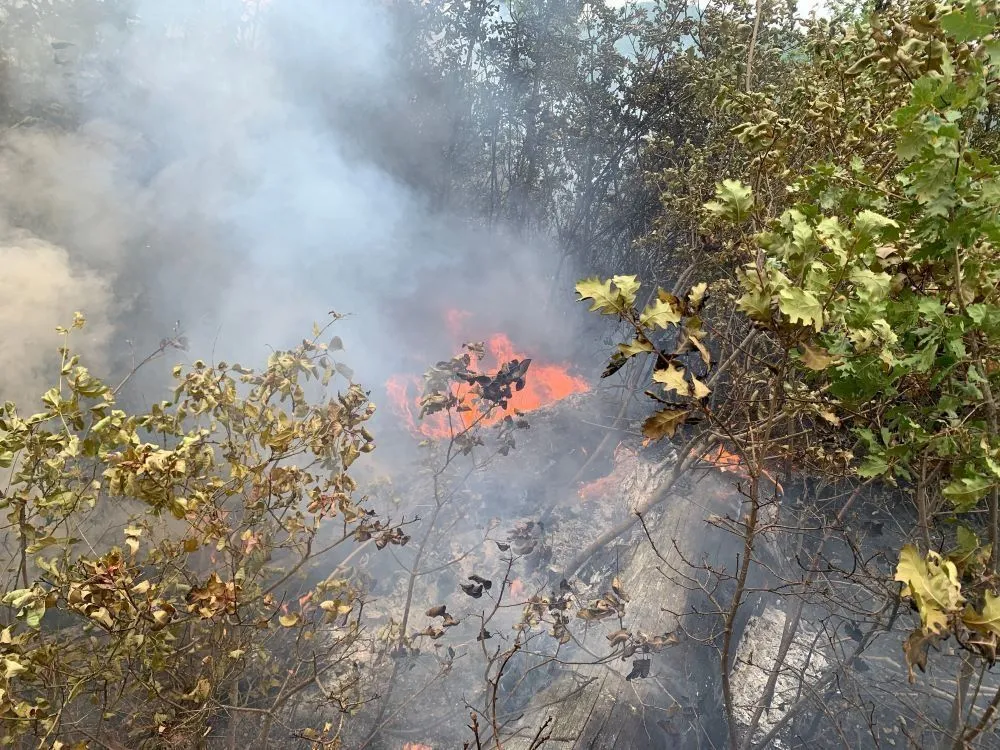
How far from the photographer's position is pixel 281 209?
9711 millimetres

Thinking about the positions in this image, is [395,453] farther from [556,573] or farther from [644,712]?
[644,712]

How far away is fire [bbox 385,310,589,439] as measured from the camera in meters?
8.86

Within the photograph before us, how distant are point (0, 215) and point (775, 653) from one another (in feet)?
34.2

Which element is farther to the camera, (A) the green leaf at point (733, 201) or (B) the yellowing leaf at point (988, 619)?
(A) the green leaf at point (733, 201)

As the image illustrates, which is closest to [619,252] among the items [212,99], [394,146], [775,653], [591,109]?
[591,109]

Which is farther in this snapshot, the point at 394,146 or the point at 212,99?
the point at 394,146

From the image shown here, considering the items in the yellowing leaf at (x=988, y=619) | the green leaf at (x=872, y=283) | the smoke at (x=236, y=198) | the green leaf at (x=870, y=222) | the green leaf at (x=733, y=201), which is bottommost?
the yellowing leaf at (x=988, y=619)

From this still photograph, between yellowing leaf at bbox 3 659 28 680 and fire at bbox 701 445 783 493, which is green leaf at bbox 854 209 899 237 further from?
yellowing leaf at bbox 3 659 28 680

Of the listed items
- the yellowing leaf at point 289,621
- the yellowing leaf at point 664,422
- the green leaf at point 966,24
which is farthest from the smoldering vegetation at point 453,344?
the green leaf at point 966,24

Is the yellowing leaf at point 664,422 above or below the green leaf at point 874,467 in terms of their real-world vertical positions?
above

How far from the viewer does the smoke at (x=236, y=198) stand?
7410mm

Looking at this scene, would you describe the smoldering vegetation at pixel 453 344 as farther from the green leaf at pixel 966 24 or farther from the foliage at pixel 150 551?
the green leaf at pixel 966 24

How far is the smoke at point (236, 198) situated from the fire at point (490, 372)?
0.47 metres

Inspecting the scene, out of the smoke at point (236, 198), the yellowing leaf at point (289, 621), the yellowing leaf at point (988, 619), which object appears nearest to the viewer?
the yellowing leaf at point (988, 619)
